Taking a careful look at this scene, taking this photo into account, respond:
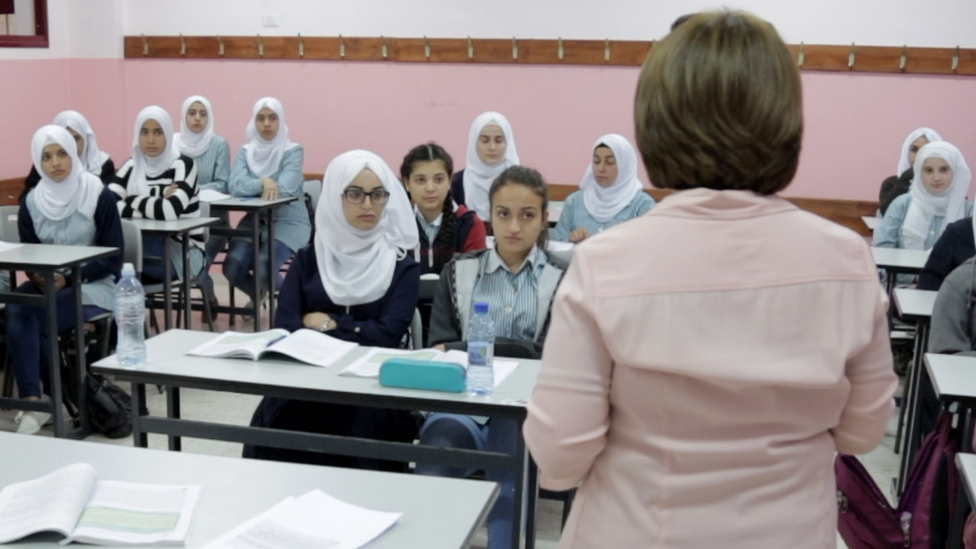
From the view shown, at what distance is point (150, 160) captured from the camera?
17.1ft

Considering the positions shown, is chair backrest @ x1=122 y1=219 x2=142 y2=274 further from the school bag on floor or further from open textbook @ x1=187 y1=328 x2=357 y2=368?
the school bag on floor

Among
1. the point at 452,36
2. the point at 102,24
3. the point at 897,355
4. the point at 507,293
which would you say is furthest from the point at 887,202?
the point at 102,24

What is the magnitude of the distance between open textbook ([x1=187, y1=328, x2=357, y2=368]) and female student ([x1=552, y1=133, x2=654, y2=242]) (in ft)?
7.83

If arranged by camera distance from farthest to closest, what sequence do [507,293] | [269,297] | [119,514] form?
1. [269,297]
2. [507,293]
3. [119,514]

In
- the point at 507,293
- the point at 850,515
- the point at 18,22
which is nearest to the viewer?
the point at 850,515

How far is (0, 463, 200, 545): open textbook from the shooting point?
152 centimetres

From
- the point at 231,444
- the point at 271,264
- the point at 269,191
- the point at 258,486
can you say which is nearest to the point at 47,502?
the point at 258,486

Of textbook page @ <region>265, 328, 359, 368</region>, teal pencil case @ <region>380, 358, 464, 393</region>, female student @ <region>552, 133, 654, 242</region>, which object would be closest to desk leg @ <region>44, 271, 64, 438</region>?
textbook page @ <region>265, 328, 359, 368</region>

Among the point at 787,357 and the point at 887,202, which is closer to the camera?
the point at 787,357

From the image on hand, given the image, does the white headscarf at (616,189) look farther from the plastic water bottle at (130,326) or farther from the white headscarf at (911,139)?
the plastic water bottle at (130,326)

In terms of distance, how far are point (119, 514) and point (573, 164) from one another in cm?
522

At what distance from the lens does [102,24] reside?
6.99 meters

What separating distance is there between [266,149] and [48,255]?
251cm

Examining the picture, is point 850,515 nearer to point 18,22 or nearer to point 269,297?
point 269,297
